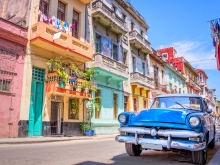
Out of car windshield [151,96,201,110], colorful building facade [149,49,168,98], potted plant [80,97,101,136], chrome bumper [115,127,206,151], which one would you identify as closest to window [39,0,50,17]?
potted plant [80,97,101,136]

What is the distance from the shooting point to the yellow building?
1213 cm

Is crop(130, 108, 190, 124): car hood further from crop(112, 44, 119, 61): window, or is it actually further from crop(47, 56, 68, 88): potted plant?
crop(112, 44, 119, 61): window

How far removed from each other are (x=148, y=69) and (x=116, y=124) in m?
10.1

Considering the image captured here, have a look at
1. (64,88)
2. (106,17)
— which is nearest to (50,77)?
(64,88)

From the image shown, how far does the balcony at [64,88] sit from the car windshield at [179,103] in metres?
7.48

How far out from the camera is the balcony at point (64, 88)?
41.5ft

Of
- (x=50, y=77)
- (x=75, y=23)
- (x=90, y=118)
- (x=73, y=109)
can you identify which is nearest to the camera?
(x=50, y=77)

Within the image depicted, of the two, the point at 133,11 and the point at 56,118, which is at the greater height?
the point at 133,11

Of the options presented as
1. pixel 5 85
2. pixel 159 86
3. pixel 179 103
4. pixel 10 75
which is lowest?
pixel 179 103

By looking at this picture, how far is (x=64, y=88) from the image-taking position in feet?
43.0

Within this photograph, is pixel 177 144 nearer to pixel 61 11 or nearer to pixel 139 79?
pixel 61 11

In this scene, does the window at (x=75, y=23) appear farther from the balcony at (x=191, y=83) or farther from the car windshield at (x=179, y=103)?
the balcony at (x=191, y=83)

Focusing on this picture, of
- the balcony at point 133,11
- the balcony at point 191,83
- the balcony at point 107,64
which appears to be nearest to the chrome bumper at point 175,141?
the balcony at point 107,64

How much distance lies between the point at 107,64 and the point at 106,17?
408 cm
